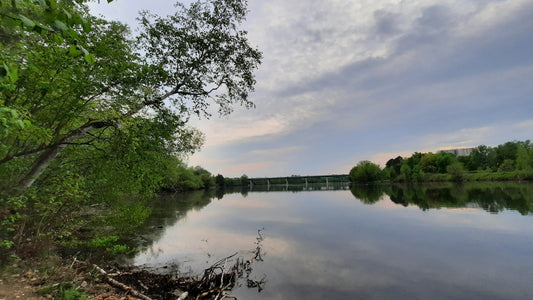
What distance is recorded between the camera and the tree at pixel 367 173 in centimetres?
14800

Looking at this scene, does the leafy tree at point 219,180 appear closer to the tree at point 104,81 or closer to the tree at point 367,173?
the tree at point 367,173

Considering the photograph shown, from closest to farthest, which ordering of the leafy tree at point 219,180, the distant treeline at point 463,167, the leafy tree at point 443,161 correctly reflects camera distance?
the distant treeline at point 463,167 < the leafy tree at point 443,161 < the leafy tree at point 219,180

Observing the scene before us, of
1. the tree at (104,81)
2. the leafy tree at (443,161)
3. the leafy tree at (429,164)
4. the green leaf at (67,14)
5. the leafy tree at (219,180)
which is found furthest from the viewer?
the leafy tree at (219,180)

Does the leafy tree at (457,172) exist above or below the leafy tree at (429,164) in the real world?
below

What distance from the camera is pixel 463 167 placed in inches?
4680

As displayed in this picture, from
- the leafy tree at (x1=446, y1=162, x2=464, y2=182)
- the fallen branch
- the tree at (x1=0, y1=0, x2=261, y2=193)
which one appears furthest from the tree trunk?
the leafy tree at (x1=446, y1=162, x2=464, y2=182)

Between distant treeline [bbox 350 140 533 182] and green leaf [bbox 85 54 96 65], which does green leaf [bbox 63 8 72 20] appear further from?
distant treeline [bbox 350 140 533 182]

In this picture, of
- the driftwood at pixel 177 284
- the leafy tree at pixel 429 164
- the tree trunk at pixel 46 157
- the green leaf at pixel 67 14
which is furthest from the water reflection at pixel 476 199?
the leafy tree at pixel 429 164

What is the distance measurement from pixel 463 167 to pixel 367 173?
45865 millimetres

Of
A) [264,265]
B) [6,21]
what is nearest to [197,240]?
[264,265]

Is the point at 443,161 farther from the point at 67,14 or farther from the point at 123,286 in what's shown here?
the point at 67,14

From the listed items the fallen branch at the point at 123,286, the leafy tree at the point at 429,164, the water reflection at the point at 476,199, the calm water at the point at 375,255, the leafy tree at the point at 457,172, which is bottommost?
the calm water at the point at 375,255

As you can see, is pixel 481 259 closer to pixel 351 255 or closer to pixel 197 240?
pixel 351 255

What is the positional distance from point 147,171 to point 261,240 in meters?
12.7
